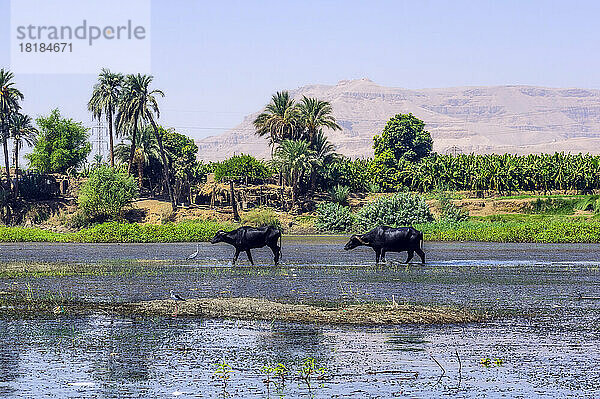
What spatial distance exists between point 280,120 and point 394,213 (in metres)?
29.5

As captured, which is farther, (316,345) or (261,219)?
(261,219)

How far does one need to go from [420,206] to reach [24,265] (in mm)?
44250

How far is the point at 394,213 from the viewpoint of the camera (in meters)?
76.2

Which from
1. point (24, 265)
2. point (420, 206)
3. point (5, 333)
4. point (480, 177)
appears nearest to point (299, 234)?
point (420, 206)

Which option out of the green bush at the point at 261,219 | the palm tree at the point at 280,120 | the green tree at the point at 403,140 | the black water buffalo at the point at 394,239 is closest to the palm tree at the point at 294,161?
the palm tree at the point at 280,120

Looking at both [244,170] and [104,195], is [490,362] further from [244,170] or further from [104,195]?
[244,170]

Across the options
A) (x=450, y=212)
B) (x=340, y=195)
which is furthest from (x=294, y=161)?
(x=450, y=212)

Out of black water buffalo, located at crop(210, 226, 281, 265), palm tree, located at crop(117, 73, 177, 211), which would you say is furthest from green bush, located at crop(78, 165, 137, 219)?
black water buffalo, located at crop(210, 226, 281, 265)

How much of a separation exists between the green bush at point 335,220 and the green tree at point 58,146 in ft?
132

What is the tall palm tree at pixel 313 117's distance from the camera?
335 ft

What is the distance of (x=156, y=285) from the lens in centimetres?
2898

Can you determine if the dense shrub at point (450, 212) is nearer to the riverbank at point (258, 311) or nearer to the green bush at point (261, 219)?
the green bush at point (261, 219)

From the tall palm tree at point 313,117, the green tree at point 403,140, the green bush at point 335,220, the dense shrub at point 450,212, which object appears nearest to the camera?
the green bush at point 335,220

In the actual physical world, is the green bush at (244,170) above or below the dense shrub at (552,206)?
above
